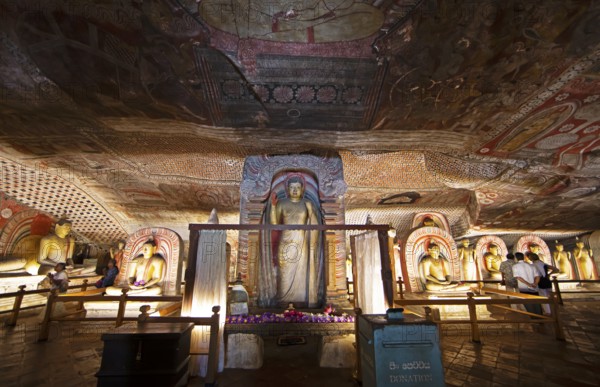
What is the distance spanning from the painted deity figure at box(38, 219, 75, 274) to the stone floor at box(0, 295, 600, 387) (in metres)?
3.87

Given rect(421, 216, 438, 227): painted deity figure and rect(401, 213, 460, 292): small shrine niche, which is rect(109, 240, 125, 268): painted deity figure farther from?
rect(421, 216, 438, 227): painted deity figure

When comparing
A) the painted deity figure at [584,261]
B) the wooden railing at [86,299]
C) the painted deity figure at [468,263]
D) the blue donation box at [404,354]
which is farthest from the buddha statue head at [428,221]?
the wooden railing at [86,299]

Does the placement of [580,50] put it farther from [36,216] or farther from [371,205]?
[36,216]

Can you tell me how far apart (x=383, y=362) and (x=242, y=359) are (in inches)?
95.6

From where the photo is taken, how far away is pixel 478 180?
930 centimetres

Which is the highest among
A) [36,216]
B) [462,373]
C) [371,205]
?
[371,205]

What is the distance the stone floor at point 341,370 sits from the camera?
11.4ft

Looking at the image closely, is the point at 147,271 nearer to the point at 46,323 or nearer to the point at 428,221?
the point at 46,323

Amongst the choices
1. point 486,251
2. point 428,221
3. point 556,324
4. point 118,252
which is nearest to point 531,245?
point 486,251

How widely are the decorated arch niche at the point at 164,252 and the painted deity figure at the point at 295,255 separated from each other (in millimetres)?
3293

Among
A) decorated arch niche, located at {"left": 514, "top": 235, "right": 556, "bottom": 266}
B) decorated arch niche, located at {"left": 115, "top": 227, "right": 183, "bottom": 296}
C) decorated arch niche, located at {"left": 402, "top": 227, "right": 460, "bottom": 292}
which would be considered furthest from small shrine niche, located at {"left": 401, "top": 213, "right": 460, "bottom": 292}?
decorated arch niche, located at {"left": 115, "top": 227, "right": 183, "bottom": 296}

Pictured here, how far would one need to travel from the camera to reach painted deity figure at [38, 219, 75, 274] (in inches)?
354

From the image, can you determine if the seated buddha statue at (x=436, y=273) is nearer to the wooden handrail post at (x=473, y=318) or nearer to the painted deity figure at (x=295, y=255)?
the wooden handrail post at (x=473, y=318)

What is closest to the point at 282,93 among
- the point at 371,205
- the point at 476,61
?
the point at 476,61
